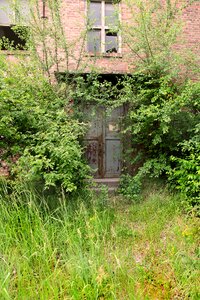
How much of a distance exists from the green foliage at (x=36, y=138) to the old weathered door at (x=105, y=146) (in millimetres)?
2212

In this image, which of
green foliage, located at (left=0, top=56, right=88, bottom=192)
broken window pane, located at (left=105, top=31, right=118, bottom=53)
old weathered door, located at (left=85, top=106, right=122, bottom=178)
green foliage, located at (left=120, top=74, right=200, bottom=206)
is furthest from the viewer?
broken window pane, located at (left=105, top=31, right=118, bottom=53)

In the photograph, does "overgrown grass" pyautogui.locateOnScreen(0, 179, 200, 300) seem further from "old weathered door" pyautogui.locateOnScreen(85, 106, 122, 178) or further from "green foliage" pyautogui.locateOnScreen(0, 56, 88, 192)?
"old weathered door" pyautogui.locateOnScreen(85, 106, 122, 178)

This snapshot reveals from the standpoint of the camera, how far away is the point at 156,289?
2.54 meters

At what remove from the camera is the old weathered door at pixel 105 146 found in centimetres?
748

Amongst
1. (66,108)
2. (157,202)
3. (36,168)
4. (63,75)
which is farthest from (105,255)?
(63,75)

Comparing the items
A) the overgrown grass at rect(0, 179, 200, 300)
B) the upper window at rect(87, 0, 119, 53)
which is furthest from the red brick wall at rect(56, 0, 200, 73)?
the overgrown grass at rect(0, 179, 200, 300)

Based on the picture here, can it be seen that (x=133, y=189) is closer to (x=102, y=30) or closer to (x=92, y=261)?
(x=92, y=261)

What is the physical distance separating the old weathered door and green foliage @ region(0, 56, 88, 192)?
221 cm

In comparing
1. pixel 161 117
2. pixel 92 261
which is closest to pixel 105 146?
pixel 161 117

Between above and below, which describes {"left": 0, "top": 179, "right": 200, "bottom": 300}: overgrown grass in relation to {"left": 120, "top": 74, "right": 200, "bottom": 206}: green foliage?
below

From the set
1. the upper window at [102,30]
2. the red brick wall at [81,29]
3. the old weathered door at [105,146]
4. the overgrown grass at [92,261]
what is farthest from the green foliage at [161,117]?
the overgrown grass at [92,261]

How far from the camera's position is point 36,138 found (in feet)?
14.5

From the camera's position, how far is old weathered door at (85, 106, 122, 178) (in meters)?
7.48

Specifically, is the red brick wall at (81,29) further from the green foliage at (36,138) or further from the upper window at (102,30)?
the green foliage at (36,138)
